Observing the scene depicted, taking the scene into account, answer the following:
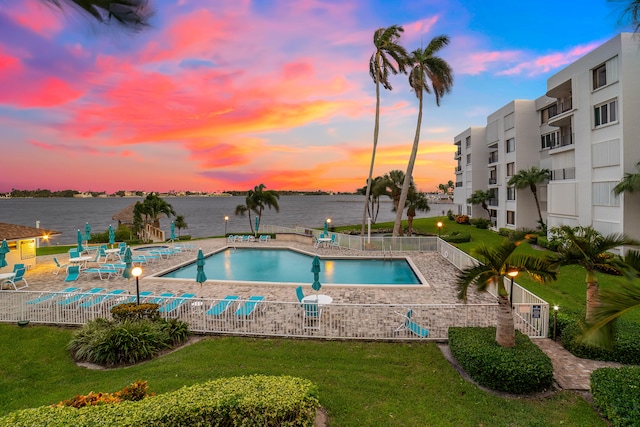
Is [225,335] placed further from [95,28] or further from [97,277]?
[97,277]

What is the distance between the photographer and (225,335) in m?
9.70

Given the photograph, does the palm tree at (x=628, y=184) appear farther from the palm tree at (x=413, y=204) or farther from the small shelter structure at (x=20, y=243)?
the small shelter structure at (x=20, y=243)

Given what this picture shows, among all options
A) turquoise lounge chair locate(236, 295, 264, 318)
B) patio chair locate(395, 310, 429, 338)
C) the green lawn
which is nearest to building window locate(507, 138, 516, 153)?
patio chair locate(395, 310, 429, 338)

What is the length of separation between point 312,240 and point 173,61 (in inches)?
683

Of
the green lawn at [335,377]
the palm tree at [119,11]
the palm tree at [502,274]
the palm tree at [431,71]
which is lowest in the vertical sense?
the green lawn at [335,377]

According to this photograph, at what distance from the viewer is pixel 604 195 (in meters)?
20.2

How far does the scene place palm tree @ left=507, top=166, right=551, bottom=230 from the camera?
2936cm

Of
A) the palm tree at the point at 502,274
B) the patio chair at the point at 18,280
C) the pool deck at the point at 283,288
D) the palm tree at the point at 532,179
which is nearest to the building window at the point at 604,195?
the palm tree at the point at 532,179

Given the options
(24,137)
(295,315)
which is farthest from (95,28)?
(24,137)

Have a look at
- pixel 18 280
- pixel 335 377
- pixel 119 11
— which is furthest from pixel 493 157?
pixel 18 280

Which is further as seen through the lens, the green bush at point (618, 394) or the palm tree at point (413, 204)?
the palm tree at point (413, 204)

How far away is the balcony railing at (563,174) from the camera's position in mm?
24734

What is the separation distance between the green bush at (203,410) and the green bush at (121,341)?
148 inches

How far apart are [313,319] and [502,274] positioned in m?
5.67
